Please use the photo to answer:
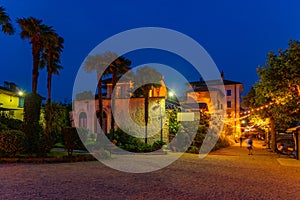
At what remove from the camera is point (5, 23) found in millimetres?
19422

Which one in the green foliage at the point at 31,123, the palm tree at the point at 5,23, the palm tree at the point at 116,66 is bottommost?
the green foliage at the point at 31,123

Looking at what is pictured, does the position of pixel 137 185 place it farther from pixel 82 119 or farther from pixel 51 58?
pixel 82 119

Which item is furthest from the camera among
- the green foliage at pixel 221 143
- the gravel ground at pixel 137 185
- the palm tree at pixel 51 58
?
the palm tree at pixel 51 58

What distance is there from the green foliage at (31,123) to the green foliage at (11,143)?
2.75ft

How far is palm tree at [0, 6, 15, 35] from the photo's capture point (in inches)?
752

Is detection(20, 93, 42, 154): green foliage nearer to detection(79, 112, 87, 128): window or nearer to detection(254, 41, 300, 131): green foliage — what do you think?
detection(254, 41, 300, 131): green foliage

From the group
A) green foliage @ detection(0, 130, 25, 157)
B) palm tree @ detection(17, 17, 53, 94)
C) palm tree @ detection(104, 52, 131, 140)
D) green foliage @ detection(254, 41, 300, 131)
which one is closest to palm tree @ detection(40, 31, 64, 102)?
palm tree @ detection(17, 17, 53, 94)

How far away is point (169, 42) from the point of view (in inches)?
717

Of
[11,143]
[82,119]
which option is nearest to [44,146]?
[11,143]

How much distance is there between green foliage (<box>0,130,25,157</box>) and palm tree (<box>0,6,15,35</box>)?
961 centimetres

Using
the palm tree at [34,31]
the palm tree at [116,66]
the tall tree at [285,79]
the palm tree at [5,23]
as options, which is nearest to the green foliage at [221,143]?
the tall tree at [285,79]

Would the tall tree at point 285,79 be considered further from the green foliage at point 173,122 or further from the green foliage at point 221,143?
the green foliage at point 221,143

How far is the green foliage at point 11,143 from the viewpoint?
42.4 feet

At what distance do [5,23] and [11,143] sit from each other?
10.6m
